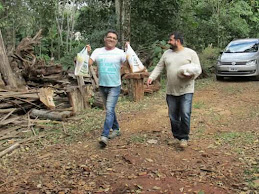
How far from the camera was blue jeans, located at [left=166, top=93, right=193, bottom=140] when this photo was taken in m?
4.89

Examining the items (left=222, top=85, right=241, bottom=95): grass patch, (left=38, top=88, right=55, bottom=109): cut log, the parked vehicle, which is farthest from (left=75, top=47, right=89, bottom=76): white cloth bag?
the parked vehicle

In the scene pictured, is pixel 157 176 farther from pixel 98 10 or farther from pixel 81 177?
pixel 98 10

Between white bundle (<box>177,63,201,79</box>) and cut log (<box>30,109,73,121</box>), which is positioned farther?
cut log (<box>30,109,73,121</box>)

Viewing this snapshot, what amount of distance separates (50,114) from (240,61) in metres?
8.50

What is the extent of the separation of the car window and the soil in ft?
21.4

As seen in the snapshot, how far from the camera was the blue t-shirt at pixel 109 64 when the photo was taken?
5117 millimetres

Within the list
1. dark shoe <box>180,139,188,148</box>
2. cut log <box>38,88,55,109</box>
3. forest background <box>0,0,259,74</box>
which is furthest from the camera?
forest background <box>0,0,259,74</box>

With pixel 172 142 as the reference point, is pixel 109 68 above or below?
above

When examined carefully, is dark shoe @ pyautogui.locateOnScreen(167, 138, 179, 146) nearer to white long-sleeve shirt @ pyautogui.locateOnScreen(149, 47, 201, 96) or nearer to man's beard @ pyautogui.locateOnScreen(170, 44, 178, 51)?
white long-sleeve shirt @ pyautogui.locateOnScreen(149, 47, 201, 96)

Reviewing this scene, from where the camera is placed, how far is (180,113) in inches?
198

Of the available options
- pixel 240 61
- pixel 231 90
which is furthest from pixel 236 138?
pixel 240 61

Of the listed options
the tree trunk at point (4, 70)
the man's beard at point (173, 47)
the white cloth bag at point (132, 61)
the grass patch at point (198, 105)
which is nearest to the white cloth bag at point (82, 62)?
the white cloth bag at point (132, 61)

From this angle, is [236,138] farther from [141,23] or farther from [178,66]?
[141,23]

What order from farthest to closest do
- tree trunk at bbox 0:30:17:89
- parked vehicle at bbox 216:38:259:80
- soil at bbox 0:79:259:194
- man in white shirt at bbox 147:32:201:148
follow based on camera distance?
parked vehicle at bbox 216:38:259:80 < tree trunk at bbox 0:30:17:89 < man in white shirt at bbox 147:32:201:148 < soil at bbox 0:79:259:194
